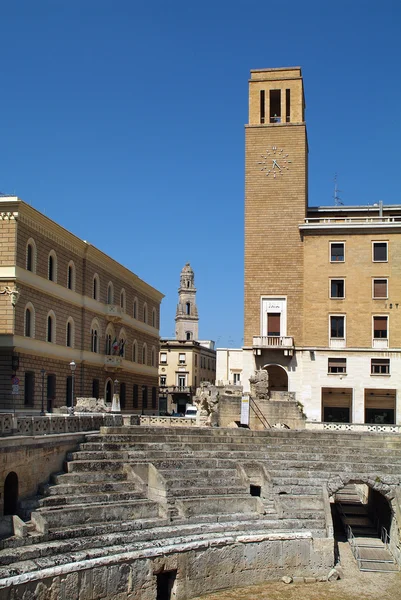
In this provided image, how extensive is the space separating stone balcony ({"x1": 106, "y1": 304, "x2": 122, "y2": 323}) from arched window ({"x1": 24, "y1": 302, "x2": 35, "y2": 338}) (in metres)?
11.5

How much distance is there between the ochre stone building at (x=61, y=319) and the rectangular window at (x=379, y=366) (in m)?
16.3

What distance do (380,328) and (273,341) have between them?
18.3 feet

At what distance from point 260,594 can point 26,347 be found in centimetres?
1849

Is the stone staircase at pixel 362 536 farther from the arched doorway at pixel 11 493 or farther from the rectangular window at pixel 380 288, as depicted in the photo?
the rectangular window at pixel 380 288

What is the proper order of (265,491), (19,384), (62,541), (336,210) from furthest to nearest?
(336,210), (19,384), (265,491), (62,541)

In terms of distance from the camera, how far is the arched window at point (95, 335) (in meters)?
45.1

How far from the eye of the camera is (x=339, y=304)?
3888 centimetres

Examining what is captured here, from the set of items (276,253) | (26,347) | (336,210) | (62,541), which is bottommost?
(62,541)

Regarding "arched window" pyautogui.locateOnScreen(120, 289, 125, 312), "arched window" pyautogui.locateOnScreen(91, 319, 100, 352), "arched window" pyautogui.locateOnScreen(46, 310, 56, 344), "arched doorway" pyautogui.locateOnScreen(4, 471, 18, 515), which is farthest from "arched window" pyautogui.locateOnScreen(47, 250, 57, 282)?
"arched doorway" pyautogui.locateOnScreen(4, 471, 18, 515)

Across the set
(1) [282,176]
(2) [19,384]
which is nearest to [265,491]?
(2) [19,384]

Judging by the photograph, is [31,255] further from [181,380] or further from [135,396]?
[181,380]

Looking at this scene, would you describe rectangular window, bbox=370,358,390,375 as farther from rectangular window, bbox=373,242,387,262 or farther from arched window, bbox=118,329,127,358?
arched window, bbox=118,329,127,358

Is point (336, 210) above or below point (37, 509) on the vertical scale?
above

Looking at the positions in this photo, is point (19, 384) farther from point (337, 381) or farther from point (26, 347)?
point (337, 381)
